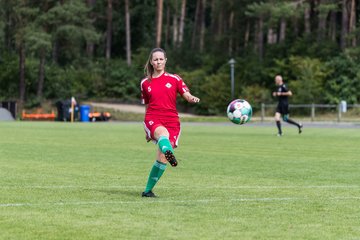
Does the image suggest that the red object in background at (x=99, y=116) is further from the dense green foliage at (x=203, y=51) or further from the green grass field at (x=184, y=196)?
the green grass field at (x=184, y=196)

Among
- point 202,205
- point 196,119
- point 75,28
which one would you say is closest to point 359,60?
point 196,119

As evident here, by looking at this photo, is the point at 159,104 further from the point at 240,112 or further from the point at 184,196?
the point at 240,112

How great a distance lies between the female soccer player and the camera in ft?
40.1

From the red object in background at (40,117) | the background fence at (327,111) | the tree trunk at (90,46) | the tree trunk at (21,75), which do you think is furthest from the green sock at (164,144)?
the tree trunk at (90,46)

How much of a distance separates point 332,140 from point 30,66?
176ft

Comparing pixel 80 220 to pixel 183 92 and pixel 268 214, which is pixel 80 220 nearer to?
pixel 268 214

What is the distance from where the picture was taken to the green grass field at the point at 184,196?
923cm

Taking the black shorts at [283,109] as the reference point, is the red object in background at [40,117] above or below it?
below

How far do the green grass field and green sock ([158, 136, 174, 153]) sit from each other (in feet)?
2.20

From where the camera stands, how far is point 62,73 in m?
78.8

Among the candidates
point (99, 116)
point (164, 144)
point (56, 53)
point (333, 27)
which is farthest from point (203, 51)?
point (164, 144)

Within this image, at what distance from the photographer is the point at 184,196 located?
12273mm

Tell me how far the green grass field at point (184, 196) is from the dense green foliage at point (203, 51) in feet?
125

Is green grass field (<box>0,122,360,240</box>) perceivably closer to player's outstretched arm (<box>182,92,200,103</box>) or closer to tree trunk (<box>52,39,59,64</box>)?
player's outstretched arm (<box>182,92,200,103</box>)
